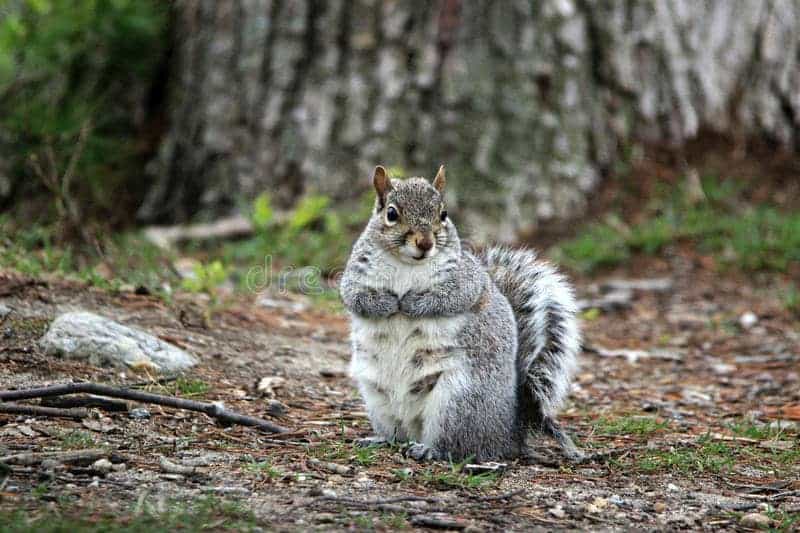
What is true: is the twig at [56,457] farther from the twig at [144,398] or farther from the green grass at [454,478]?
the green grass at [454,478]

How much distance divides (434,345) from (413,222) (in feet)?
1.14

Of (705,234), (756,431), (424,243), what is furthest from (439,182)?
(705,234)

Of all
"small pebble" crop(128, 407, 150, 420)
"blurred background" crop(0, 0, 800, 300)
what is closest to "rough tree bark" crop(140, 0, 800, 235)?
"blurred background" crop(0, 0, 800, 300)

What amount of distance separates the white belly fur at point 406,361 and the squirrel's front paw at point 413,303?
2 cm

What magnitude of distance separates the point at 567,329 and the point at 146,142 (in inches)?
173

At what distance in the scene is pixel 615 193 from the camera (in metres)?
6.44

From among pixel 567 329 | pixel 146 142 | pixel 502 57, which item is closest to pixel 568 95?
pixel 502 57

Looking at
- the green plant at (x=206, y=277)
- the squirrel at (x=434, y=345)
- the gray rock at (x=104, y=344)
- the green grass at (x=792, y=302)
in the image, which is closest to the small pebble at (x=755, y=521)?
the squirrel at (x=434, y=345)

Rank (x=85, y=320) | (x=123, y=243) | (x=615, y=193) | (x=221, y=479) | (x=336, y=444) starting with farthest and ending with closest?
1. (x=615, y=193)
2. (x=123, y=243)
3. (x=85, y=320)
4. (x=336, y=444)
5. (x=221, y=479)

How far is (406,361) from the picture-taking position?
283cm

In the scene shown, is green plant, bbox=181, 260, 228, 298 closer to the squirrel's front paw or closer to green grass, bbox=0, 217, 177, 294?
green grass, bbox=0, 217, 177, 294

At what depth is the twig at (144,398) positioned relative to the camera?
262cm

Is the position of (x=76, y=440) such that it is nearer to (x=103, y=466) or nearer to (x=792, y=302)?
(x=103, y=466)

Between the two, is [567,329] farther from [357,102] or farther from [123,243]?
[357,102]
